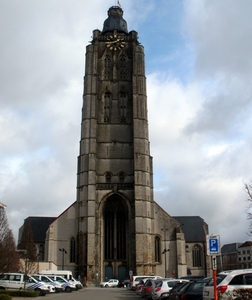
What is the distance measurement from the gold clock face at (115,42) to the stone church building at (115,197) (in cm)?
186

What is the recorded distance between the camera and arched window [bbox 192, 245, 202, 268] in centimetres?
6100

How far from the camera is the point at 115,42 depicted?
58.2 m

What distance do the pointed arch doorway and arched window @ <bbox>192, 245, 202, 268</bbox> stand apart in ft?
52.6

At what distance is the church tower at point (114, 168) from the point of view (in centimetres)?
4797

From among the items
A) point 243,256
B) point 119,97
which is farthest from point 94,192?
point 243,256

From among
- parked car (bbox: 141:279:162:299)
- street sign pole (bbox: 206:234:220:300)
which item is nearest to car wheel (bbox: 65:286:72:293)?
parked car (bbox: 141:279:162:299)

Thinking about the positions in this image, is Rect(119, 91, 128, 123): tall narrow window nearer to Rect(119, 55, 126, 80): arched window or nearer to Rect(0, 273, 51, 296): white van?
Rect(119, 55, 126, 80): arched window

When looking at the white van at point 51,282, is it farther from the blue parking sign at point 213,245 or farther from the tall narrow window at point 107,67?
the tall narrow window at point 107,67

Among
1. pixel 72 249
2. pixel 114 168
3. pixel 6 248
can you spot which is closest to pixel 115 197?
pixel 114 168

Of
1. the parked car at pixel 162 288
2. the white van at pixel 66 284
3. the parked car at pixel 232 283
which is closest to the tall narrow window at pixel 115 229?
the white van at pixel 66 284

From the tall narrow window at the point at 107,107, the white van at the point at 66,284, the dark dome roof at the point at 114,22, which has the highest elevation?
the dark dome roof at the point at 114,22

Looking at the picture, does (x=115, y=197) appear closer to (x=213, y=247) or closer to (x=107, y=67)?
(x=107, y=67)

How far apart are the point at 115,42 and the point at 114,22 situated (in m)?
5.90

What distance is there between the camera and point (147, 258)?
47094 mm
